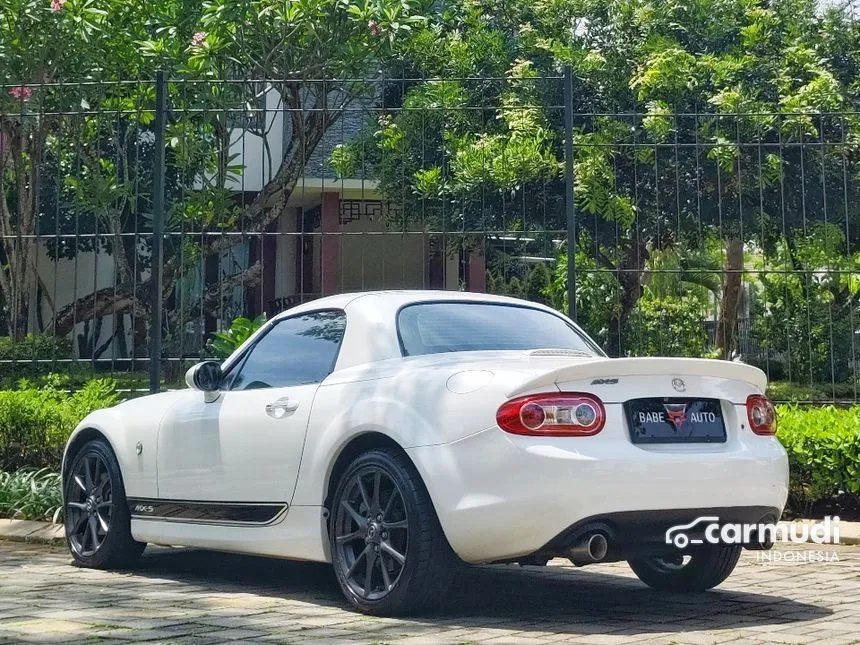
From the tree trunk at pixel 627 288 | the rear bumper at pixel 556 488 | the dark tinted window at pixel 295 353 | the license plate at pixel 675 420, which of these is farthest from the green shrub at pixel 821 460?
the tree trunk at pixel 627 288

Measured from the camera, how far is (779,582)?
702 cm

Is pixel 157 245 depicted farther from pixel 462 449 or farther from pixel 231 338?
pixel 462 449

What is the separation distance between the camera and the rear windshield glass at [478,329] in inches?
247

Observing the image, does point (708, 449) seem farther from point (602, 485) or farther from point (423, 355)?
point (423, 355)

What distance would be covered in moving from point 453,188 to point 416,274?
5.96 m

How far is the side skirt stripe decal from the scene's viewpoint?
6367 millimetres

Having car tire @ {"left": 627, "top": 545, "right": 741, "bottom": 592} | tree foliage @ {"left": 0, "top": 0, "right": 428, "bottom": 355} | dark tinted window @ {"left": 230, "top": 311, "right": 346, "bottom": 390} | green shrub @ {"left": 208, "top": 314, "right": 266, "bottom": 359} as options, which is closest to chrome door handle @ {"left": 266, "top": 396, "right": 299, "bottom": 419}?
dark tinted window @ {"left": 230, "top": 311, "right": 346, "bottom": 390}

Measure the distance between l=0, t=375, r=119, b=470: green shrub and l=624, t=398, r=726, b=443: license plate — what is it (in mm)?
5767

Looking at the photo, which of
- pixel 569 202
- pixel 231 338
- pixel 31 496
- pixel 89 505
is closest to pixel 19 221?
pixel 231 338

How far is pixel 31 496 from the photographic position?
9469mm

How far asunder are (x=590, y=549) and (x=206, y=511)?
2.31m

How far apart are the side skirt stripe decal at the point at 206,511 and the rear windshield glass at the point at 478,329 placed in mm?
1048

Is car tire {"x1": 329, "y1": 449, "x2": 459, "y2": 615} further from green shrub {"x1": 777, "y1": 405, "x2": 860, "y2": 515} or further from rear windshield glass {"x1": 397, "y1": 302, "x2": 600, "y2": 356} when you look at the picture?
green shrub {"x1": 777, "y1": 405, "x2": 860, "y2": 515}

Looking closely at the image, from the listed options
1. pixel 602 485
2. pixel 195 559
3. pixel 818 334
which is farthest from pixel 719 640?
pixel 818 334
